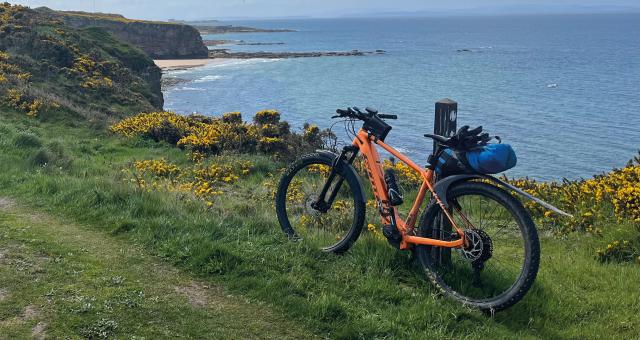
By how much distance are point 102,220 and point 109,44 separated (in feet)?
108

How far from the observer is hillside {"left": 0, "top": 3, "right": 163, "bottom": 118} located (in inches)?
741

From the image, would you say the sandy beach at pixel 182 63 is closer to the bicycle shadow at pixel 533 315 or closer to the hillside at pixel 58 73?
the hillside at pixel 58 73

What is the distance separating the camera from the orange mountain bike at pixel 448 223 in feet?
15.8

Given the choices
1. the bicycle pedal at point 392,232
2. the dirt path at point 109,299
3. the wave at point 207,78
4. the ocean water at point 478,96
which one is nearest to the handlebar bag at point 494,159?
the bicycle pedal at point 392,232

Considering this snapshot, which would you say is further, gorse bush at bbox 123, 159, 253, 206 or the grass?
gorse bush at bbox 123, 159, 253, 206

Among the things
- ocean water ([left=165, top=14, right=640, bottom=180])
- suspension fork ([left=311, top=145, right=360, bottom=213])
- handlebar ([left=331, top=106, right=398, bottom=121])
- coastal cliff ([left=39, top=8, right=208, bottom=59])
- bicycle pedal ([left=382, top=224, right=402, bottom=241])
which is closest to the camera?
bicycle pedal ([left=382, top=224, right=402, bottom=241])

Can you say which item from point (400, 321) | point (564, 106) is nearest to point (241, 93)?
point (564, 106)

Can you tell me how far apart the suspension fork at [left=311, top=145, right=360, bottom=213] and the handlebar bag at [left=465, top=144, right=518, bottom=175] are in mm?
1561

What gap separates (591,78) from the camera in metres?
66.4

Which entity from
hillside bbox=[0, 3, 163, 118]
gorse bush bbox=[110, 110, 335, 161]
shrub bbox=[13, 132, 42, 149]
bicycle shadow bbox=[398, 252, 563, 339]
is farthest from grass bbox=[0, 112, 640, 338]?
hillside bbox=[0, 3, 163, 118]

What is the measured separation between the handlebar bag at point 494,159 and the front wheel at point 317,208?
1459 mm

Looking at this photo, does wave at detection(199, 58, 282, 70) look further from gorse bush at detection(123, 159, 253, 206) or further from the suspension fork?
the suspension fork

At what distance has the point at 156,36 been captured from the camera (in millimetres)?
93562

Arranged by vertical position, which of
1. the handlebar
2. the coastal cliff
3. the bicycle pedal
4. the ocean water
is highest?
the coastal cliff
